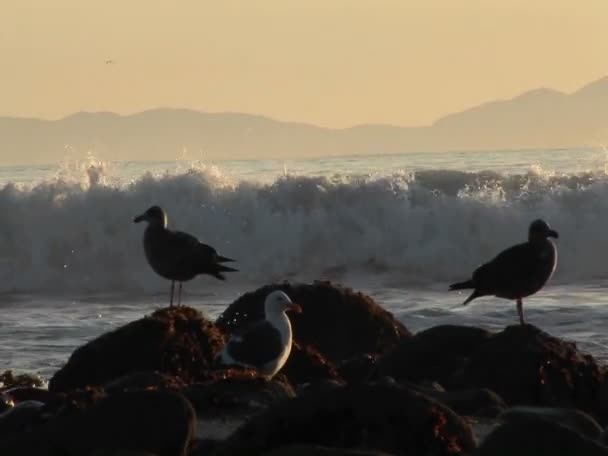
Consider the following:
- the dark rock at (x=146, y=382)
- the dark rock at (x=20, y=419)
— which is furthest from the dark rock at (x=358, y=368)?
the dark rock at (x=20, y=419)

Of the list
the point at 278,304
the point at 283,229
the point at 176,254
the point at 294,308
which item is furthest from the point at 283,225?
the point at 278,304

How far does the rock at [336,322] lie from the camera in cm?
1374

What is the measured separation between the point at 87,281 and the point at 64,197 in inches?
171

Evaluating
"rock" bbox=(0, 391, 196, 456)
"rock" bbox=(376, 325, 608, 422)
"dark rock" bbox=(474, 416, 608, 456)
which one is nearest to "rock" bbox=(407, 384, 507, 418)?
"rock" bbox=(376, 325, 608, 422)

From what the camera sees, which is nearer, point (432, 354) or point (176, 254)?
point (432, 354)

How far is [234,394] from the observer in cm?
956

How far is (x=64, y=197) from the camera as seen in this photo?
31656mm

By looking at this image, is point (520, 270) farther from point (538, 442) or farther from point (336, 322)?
point (538, 442)

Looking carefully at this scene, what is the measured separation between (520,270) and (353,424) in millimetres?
5455

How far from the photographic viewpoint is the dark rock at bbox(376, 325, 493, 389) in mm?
12133

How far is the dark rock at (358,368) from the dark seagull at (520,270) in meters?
1.30

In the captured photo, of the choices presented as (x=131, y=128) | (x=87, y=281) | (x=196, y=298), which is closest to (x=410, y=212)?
(x=87, y=281)

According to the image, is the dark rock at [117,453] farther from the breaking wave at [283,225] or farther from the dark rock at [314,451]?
the breaking wave at [283,225]

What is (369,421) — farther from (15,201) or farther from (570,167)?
(570,167)
